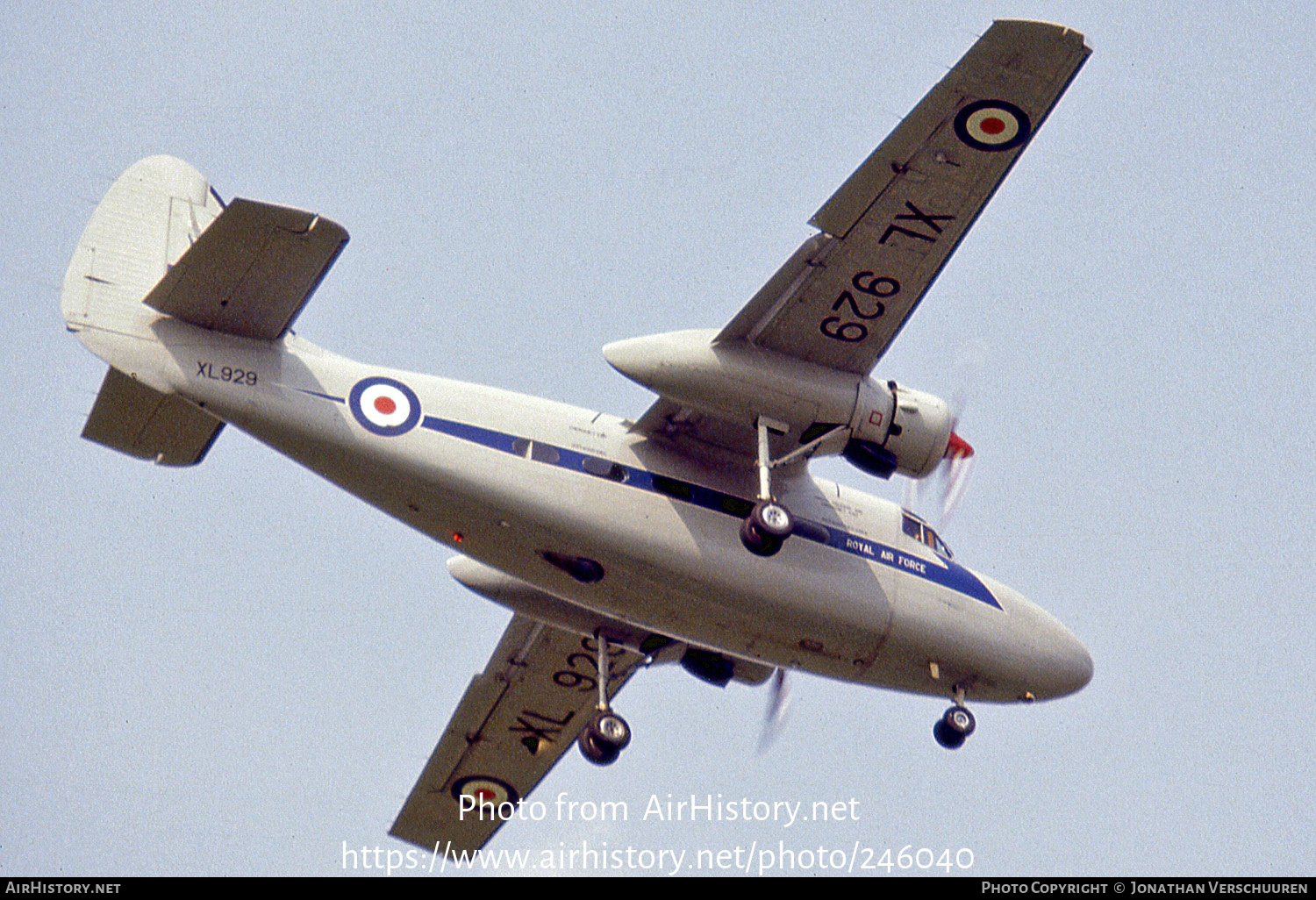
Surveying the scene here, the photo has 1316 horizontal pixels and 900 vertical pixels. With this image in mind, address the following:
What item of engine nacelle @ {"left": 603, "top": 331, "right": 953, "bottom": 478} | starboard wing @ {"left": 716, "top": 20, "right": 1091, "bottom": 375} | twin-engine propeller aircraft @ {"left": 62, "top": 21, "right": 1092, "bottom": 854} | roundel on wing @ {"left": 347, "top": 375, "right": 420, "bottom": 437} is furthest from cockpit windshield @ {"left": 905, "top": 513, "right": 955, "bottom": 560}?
roundel on wing @ {"left": 347, "top": 375, "right": 420, "bottom": 437}

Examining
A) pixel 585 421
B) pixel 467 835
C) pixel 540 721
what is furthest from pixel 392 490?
pixel 467 835

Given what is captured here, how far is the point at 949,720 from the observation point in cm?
2272

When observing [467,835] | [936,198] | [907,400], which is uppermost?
[936,198]

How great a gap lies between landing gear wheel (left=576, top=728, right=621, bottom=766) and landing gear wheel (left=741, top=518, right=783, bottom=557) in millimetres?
3714

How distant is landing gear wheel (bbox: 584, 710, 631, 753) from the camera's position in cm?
2200

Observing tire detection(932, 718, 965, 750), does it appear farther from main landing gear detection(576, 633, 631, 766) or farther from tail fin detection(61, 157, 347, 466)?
tail fin detection(61, 157, 347, 466)

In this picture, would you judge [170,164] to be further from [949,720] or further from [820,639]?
[949,720]

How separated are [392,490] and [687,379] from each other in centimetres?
398

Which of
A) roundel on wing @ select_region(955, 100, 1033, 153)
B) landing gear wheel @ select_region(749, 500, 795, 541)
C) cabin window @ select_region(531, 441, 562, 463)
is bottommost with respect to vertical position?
cabin window @ select_region(531, 441, 562, 463)

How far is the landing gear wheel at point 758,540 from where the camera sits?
20.3 meters

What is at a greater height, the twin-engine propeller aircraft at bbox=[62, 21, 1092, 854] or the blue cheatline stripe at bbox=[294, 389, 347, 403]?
the twin-engine propeller aircraft at bbox=[62, 21, 1092, 854]

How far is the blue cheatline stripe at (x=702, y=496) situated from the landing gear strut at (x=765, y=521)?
0.95m

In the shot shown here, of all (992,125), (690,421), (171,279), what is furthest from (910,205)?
(171,279)

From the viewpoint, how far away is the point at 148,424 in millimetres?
20875
